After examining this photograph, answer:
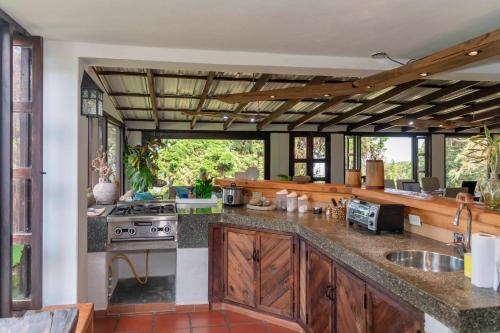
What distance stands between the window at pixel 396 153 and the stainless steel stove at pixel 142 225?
27.4ft

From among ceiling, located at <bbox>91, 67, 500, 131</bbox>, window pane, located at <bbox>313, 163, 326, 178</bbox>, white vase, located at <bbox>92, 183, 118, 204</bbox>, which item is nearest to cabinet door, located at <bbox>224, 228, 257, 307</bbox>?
white vase, located at <bbox>92, 183, 118, 204</bbox>

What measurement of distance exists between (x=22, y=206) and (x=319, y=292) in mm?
2242

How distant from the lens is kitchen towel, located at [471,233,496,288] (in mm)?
1577

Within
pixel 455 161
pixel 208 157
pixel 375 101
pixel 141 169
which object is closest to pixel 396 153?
pixel 455 161

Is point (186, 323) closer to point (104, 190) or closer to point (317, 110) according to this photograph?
point (104, 190)

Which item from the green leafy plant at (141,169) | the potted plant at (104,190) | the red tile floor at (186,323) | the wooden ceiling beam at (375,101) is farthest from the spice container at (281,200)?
the green leafy plant at (141,169)

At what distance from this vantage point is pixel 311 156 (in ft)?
35.6

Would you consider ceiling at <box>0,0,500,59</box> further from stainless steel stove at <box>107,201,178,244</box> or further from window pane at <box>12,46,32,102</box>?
stainless steel stove at <box>107,201,178,244</box>

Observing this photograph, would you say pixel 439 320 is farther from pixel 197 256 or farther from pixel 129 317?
pixel 129 317

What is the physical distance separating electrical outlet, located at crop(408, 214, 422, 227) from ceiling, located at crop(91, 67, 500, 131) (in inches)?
134

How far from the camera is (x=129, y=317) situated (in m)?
3.46

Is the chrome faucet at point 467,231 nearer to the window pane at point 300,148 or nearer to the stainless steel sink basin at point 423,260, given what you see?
the stainless steel sink basin at point 423,260

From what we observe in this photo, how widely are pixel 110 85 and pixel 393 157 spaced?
829cm

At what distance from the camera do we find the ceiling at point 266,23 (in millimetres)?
2279
